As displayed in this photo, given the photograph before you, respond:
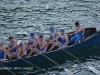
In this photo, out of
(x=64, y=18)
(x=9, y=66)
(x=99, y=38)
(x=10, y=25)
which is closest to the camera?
(x=9, y=66)

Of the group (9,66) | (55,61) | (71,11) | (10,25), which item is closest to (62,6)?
(71,11)

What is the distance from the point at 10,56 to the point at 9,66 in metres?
0.71

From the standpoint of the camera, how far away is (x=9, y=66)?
20.8 meters

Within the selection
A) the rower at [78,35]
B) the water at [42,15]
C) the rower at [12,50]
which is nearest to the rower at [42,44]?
the rower at [12,50]

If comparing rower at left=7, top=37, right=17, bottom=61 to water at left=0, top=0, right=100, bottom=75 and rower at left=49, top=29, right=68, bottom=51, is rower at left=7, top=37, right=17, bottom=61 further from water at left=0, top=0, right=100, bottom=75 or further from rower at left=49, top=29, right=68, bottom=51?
water at left=0, top=0, right=100, bottom=75

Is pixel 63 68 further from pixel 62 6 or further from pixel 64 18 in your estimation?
pixel 62 6

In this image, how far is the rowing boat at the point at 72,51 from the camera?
69.7 feet

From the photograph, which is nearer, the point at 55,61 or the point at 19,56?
the point at 19,56

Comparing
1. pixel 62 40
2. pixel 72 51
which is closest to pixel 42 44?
pixel 62 40

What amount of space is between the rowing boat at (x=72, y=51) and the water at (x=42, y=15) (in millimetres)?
5203

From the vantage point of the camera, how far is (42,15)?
34562 millimetres

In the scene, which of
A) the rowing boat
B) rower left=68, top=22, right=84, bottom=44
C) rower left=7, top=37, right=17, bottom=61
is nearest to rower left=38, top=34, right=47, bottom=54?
the rowing boat

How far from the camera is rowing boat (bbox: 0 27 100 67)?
69.7 feet

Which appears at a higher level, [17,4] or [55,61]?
[17,4]
